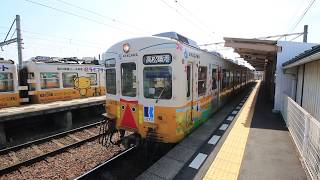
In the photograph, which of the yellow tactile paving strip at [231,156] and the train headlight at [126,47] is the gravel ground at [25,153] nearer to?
the train headlight at [126,47]

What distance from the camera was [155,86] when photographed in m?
5.23

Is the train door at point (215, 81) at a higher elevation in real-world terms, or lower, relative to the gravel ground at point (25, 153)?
higher

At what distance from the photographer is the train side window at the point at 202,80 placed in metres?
6.41

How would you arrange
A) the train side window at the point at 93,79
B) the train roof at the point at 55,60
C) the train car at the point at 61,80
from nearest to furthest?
the train car at the point at 61,80 → the train roof at the point at 55,60 → the train side window at the point at 93,79

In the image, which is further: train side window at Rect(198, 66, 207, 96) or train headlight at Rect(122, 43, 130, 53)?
train side window at Rect(198, 66, 207, 96)

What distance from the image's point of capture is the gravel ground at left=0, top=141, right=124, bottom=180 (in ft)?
17.9

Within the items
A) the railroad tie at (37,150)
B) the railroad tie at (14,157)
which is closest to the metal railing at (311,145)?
the railroad tie at (37,150)

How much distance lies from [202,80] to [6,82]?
9.28 meters

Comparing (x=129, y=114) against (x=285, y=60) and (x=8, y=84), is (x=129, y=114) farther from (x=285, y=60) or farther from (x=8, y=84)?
(x=285, y=60)

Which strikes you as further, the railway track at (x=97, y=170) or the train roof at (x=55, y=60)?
the train roof at (x=55, y=60)

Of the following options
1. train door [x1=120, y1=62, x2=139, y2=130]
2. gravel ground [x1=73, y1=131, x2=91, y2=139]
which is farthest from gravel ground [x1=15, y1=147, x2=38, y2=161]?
train door [x1=120, y1=62, x2=139, y2=130]

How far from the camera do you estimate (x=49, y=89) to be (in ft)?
39.8

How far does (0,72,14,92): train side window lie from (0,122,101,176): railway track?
4139mm

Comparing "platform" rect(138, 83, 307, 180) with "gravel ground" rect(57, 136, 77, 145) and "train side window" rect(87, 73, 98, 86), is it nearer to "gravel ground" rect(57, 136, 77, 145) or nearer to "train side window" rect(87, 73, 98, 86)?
"gravel ground" rect(57, 136, 77, 145)
